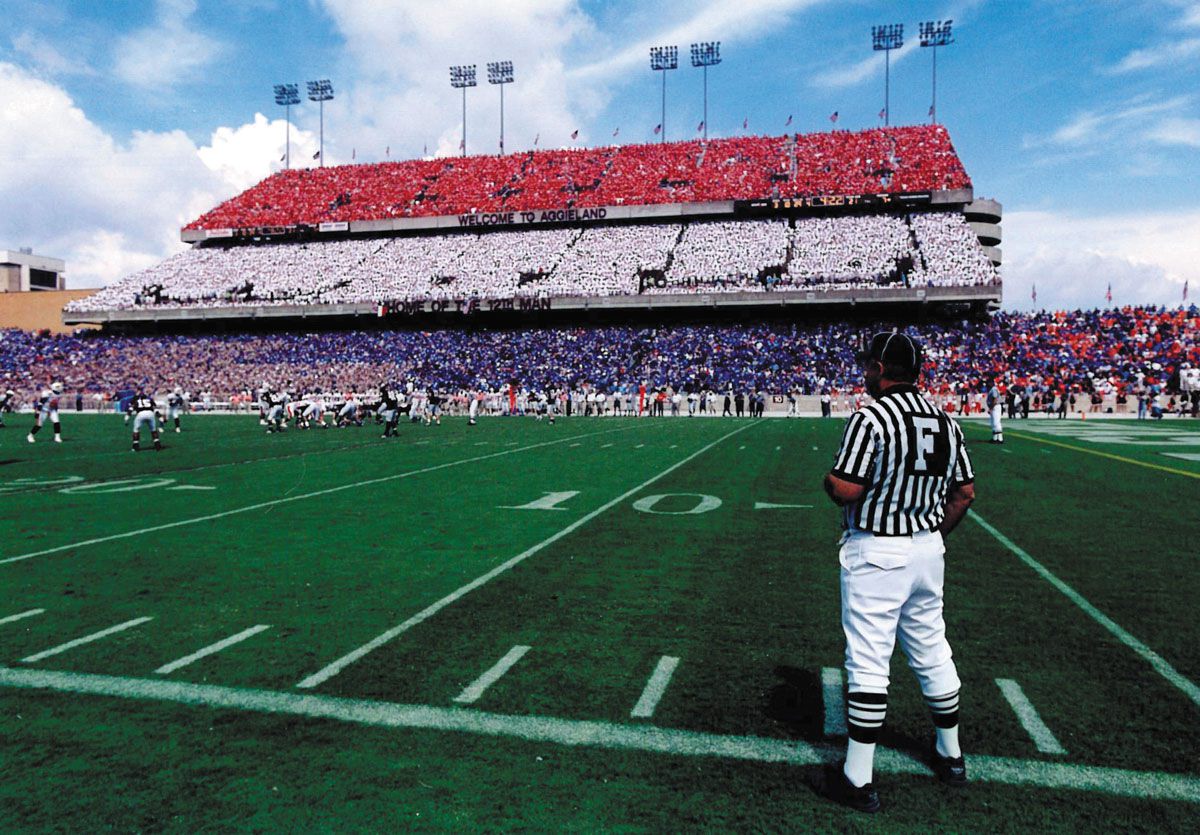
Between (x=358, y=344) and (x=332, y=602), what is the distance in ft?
160

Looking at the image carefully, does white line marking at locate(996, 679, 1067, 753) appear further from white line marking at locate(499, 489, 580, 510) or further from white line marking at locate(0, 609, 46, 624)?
white line marking at locate(499, 489, 580, 510)

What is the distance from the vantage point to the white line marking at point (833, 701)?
411 centimetres

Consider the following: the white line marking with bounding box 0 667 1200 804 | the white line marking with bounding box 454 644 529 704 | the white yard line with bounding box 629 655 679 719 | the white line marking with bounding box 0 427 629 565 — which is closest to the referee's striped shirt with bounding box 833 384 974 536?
the white line marking with bounding box 0 667 1200 804

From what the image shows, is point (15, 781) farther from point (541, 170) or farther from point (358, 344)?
point (541, 170)

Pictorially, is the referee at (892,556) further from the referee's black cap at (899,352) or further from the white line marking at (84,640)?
the white line marking at (84,640)

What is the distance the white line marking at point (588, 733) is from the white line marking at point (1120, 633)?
1.23 metres

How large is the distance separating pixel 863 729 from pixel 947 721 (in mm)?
424

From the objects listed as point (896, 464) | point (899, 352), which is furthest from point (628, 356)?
point (896, 464)

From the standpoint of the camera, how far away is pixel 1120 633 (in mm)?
5551

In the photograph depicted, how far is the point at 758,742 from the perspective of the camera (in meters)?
3.94

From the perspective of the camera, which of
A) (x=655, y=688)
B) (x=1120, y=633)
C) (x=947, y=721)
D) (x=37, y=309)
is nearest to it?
(x=947, y=721)

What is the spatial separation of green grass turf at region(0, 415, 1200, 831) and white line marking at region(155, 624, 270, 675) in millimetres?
78

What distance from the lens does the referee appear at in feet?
11.2

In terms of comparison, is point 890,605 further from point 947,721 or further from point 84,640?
point 84,640
